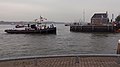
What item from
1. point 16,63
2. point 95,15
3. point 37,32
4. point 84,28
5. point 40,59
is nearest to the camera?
point 16,63

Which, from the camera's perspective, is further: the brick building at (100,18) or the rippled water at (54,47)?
the brick building at (100,18)

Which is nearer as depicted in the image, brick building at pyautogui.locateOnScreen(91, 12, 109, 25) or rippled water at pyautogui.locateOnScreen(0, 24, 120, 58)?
rippled water at pyautogui.locateOnScreen(0, 24, 120, 58)

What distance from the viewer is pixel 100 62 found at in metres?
11.5

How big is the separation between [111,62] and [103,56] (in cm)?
146

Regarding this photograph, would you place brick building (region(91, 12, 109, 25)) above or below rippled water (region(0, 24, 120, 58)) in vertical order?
above

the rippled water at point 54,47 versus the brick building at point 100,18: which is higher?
the brick building at point 100,18

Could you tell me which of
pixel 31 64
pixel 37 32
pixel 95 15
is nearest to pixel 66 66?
pixel 31 64

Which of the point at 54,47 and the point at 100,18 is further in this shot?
the point at 100,18

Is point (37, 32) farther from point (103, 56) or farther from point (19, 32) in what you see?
point (103, 56)

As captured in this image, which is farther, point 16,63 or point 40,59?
point 40,59

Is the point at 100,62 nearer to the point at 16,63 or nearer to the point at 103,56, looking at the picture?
the point at 103,56

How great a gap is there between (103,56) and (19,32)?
248 ft

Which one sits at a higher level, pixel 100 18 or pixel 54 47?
pixel 100 18

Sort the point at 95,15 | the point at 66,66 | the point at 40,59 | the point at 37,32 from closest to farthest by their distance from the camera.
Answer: the point at 66,66
the point at 40,59
the point at 37,32
the point at 95,15
